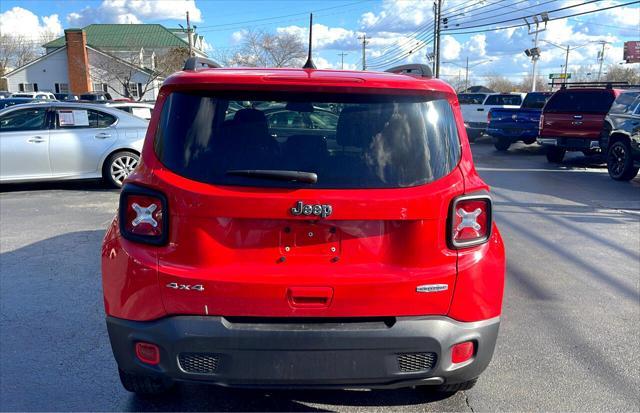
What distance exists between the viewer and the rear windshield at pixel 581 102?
1373 centimetres

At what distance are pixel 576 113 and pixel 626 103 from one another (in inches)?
87.3

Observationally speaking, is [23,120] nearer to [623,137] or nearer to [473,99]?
[623,137]

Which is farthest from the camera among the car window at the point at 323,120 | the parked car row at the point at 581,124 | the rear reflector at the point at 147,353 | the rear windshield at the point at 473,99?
the rear windshield at the point at 473,99

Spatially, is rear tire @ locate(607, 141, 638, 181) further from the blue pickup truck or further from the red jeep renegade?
the red jeep renegade

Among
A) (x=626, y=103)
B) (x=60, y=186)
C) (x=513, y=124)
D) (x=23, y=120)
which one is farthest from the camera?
(x=513, y=124)

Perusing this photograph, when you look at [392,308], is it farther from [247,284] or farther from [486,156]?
[486,156]

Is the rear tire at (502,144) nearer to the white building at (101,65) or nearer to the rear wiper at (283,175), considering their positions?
the rear wiper at (283,175)

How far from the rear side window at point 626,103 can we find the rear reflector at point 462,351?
10545 millimetres

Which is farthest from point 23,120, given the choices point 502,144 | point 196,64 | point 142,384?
point 502,144

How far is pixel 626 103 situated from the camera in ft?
37.7

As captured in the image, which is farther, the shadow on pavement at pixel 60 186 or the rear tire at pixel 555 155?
the rear tire at pixel 555 155

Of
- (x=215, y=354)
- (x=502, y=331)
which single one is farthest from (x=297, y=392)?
(x=502, y=331)

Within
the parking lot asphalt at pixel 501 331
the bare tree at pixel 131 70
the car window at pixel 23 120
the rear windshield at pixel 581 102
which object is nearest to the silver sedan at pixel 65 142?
the car window at pixel 23 120

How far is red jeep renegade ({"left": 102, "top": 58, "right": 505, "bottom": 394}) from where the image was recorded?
7.93 feet
